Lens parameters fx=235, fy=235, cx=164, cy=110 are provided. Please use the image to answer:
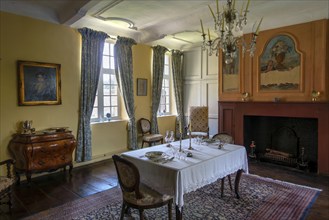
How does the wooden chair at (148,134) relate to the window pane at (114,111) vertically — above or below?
below

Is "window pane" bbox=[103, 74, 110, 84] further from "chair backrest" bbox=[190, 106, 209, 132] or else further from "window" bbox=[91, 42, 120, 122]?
"chair backrest" bbox=[190, 106, 209, 132]

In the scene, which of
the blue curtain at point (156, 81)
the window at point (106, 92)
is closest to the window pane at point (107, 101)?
the window at point (106, 92)

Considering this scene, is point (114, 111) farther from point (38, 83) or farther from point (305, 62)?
point (305, 62)

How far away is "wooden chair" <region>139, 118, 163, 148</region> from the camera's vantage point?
5.79 m

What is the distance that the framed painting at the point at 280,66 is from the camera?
188 inches

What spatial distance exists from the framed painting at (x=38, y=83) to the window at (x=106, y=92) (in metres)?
1.00

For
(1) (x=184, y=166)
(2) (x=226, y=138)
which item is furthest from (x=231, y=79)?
(1) (x=184, y=166)

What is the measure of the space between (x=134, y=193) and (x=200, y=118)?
4488 millimetres

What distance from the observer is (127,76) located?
5699 millimetres

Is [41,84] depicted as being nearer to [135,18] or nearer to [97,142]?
[97,142]

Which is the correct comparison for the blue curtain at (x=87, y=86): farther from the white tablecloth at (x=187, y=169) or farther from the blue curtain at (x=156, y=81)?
the white tablecloth at (x=187, y=169)

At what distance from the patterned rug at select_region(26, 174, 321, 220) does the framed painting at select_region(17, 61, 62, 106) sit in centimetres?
206

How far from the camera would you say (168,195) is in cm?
238

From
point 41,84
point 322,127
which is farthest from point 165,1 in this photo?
point 322,127
